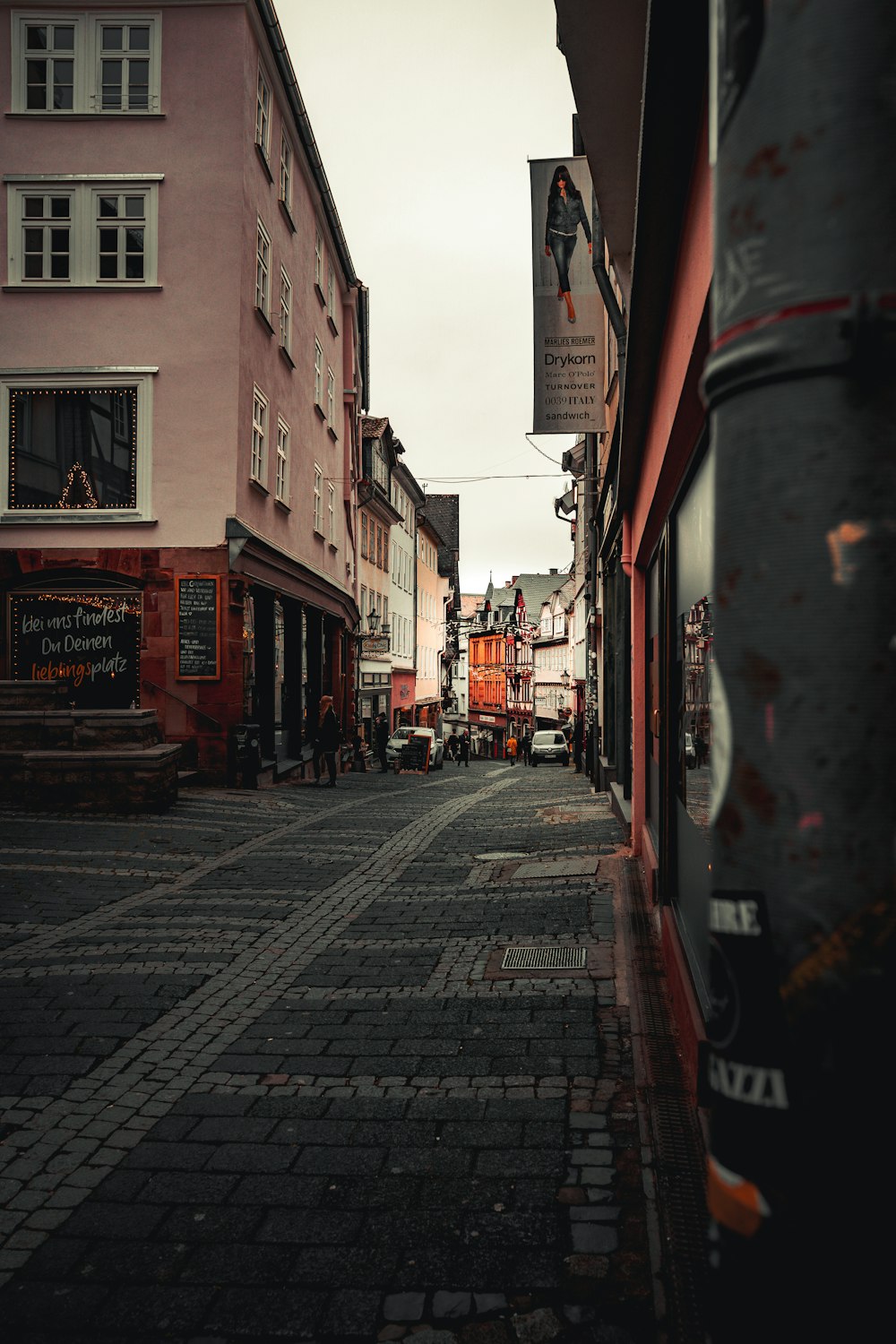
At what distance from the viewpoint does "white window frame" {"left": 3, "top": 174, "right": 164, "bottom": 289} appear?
17797 millimetres

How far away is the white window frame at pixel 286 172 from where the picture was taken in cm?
2150

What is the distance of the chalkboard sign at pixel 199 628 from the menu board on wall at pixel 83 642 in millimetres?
821

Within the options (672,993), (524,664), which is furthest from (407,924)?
(524,664)

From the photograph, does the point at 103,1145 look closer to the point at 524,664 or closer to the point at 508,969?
the point at 508,969

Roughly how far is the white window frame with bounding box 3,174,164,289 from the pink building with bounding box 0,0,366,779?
31 millimetres

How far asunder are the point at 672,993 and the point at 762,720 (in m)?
4.39

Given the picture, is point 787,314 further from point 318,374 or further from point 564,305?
point 318,374

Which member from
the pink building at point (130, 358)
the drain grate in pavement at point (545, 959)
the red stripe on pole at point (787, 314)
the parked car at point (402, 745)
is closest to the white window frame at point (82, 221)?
the pink building at point (130, 358)

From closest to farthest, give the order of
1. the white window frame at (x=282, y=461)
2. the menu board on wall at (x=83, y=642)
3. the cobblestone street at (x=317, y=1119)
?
the cobblestone street at (x=317, y=1119), the menu board on wall at (x=83, y=642), the white window frame at (x=282, y=461)

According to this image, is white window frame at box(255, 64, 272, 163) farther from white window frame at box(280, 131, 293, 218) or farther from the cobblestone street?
the cobblestone street

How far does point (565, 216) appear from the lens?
11719 millimetres

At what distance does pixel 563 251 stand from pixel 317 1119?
1021cm

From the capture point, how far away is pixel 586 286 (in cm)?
1205

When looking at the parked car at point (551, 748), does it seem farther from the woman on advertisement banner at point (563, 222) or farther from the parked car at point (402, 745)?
the woman on advertisement banner at point (563, 222)
